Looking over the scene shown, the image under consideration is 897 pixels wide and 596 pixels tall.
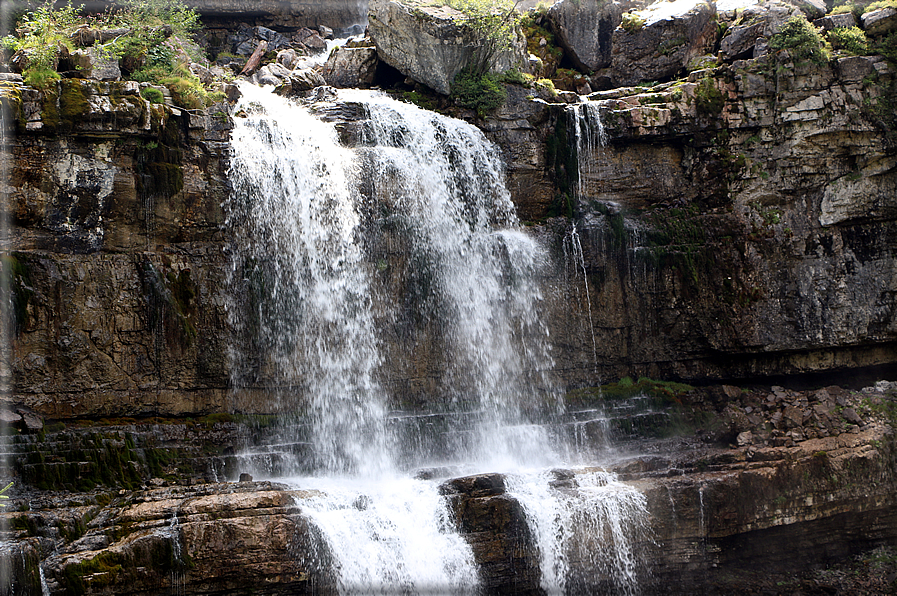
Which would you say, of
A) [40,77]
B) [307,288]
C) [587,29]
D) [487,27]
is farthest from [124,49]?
[587,29]

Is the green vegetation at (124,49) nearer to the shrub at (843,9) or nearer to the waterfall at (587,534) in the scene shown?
the waterfall at (587,534)

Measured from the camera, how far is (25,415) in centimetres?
1291

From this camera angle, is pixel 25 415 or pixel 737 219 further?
pixel 737 219

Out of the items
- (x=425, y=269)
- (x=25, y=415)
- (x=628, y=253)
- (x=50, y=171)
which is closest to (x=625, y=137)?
(x=628, y=253)

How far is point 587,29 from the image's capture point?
21531 millimetres

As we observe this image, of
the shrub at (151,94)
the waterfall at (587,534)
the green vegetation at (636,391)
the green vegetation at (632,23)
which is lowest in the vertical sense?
the waterfall at (587,534)

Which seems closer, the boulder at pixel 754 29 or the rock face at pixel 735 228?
the rock face at pixel 735 228

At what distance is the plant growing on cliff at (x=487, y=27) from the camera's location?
18.5 meters

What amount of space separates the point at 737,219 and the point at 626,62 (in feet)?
19.8

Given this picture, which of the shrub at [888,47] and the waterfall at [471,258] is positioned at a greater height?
the shrub at [888,47]

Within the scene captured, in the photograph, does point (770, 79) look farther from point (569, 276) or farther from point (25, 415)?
point (25, 415)

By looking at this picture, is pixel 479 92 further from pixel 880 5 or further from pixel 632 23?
pixel 880 5

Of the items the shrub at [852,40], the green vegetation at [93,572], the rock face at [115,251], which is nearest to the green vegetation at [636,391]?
the rock face at [115,251]

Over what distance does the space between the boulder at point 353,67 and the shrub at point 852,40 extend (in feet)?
38.2
